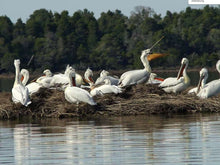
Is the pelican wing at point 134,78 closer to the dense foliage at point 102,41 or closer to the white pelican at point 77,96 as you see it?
the white pelican at point 77,96

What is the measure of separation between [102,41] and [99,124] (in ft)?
188

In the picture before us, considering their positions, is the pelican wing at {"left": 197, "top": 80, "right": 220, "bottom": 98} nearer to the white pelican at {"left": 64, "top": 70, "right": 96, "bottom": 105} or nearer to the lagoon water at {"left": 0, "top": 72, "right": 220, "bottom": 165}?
the lagoon water at {"left": 0, "top": 72, "right": 220, "bottom": 165}

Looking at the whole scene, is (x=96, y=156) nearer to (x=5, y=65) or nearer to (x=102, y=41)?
(x=5, y=65)

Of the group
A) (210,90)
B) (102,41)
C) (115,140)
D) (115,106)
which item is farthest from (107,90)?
(102,41)

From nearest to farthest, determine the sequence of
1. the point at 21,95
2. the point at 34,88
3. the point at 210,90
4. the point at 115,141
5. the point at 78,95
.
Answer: the point at 115,141 < the point at 78,95 < the point at 21,95 < the point at 210,90 < the point at 34,88

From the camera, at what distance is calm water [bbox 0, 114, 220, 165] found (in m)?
11.1

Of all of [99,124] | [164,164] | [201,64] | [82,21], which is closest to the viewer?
[164,164]

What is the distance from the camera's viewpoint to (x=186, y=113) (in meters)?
17.6

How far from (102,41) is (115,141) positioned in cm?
6029

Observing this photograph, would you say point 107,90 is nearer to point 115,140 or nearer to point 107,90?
point 107,90

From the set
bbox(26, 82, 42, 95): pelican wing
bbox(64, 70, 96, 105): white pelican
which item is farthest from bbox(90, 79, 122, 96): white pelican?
bbox(26, 82, 42, 95): pelican wing

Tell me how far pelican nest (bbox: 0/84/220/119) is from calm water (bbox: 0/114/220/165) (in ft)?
1.97

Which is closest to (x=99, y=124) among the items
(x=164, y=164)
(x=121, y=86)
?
(x=121, y=86)

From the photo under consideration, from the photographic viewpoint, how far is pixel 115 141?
12.9 m
